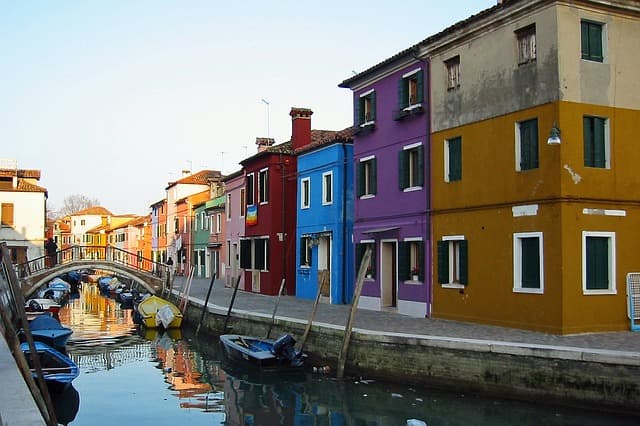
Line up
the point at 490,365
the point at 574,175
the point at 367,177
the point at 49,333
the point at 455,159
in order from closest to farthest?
the point at 490,365, the point at 574,175, the point at 455,159, the point at 49,333, the point at 367,177

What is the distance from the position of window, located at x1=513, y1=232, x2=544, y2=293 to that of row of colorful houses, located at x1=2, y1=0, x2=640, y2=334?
34 millimetres

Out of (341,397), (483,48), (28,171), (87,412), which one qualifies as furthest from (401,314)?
(28,171)

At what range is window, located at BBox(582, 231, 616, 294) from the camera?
50.6 feet

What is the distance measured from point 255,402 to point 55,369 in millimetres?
4426

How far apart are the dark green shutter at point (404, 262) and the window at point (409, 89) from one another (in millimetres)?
4316

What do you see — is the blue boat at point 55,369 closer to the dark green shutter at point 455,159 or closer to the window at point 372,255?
the window at point 372,255

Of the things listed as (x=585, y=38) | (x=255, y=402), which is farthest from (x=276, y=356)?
(x=585, y=38)

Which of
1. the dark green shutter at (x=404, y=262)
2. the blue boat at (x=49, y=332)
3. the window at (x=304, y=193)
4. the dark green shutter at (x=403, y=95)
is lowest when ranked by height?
the blue boat at (x=49, y=332)

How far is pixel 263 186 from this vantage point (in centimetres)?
3186

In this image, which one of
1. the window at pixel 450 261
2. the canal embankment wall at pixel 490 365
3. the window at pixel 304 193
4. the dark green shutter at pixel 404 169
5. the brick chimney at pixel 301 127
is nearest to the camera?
the canal embankment wall at pixel 490 365

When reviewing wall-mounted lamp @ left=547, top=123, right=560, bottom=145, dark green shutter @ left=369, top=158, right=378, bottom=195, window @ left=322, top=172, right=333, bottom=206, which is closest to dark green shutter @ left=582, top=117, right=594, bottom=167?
wall-mounted lamp @ left=547, top=123, right=560, bottom=145

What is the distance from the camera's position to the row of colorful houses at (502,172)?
15445mm

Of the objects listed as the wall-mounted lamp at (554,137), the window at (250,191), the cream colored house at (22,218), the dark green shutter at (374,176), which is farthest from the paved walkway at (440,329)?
the cream colored house at (22,218)

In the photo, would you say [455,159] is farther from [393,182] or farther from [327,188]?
[327,188]
